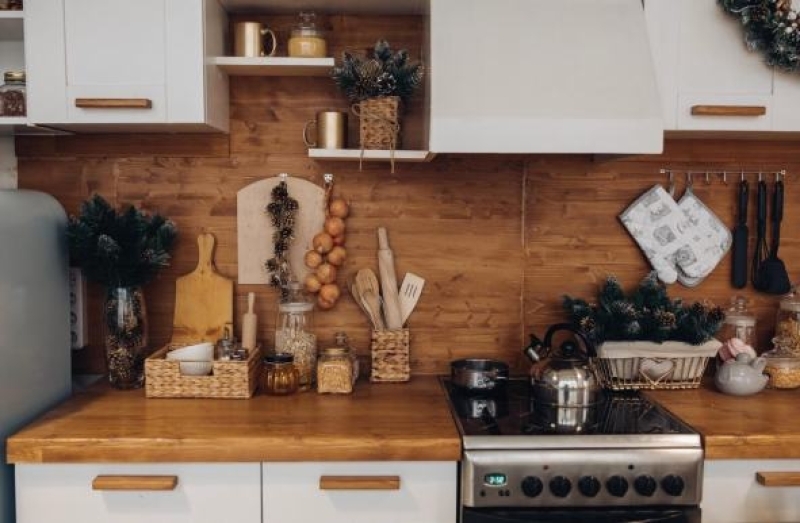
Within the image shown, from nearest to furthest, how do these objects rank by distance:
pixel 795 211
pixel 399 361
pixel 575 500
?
1. pixel 575 500
2. pixel 399 361
3. pixel 795 211

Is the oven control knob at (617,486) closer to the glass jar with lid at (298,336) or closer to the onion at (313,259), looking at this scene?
the glass jar with lid at (298,336)

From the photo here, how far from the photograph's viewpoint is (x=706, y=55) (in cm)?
223

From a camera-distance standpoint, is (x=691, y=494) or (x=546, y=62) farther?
(x=546, y=62)

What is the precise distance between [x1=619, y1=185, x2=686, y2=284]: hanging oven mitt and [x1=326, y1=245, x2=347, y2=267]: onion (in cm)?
92

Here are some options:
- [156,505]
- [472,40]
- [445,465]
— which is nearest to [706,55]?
[472,40]

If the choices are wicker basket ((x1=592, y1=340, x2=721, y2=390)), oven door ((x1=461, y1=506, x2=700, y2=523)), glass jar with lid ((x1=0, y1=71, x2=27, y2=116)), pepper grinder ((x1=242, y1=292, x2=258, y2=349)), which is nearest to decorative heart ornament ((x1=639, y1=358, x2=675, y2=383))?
wicker basket ((x1=592, y1=340, x2=721, y2=390))

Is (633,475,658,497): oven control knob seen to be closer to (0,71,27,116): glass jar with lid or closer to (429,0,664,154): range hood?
(429,0,664,154): range hood

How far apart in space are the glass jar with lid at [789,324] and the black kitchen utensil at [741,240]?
153mm

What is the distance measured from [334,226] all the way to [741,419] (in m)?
1.30

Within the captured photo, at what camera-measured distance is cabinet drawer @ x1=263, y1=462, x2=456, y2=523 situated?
1.95 metres

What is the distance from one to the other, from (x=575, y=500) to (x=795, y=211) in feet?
4.44

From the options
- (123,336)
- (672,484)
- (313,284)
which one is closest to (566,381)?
(672,484)

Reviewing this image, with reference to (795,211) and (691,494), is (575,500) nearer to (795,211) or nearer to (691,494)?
(691,494)

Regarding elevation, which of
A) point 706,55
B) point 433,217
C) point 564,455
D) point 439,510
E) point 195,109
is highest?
point 706,55
